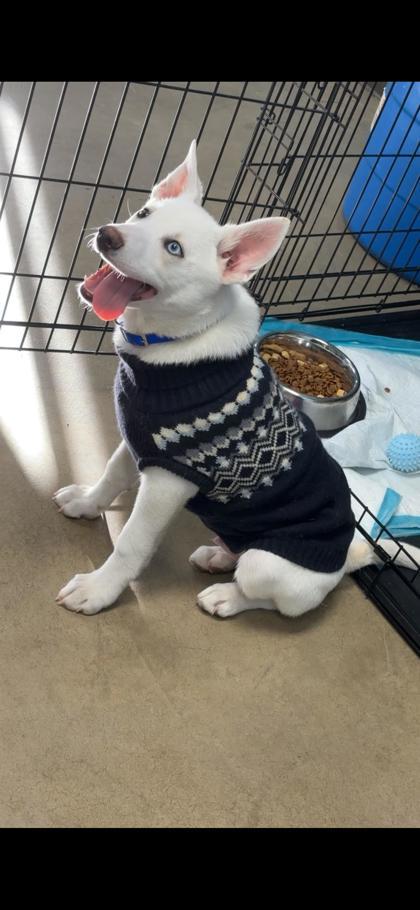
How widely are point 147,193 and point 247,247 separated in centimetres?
127

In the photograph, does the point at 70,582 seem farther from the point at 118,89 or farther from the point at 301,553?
the point at 118,89

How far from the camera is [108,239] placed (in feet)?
5.53

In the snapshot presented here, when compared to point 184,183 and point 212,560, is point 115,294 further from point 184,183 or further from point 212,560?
point 212,560

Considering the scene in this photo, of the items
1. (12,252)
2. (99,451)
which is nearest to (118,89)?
(12,252)

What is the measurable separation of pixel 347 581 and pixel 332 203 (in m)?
2.08

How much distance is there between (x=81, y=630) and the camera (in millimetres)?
2092

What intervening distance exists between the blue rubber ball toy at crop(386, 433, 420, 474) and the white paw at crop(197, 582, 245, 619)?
2.60 feet

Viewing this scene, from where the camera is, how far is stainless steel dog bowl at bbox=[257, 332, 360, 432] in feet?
9.04

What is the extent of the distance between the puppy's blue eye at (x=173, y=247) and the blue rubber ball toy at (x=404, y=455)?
1.23 meters

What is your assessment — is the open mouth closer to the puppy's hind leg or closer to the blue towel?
the puppy's hind leg

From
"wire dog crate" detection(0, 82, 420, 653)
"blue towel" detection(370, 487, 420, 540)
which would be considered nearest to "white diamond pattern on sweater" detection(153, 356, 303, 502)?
"wire dog crate" detection(0, 82, 420, 653)

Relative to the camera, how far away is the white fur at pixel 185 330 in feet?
5.83

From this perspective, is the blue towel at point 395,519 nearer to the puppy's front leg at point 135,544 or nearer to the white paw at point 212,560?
the white paw at point 212,560

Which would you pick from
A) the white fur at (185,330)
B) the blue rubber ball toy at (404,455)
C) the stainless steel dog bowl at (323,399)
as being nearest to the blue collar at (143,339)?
the white fur at (185,330)
